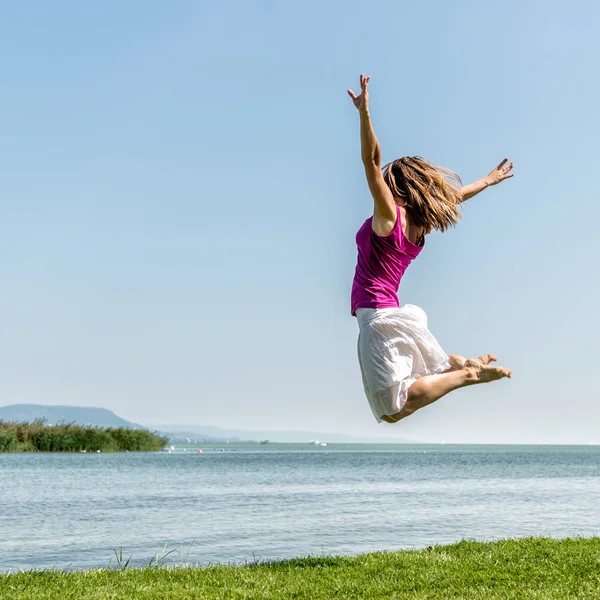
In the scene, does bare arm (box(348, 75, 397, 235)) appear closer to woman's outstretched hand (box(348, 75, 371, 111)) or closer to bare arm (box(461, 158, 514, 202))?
woman's outstretched hand (box(348, 75, 371, 111))

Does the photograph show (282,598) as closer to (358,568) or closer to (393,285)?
(358,568)

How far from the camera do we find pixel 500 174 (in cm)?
840

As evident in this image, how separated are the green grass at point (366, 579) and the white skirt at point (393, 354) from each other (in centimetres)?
414

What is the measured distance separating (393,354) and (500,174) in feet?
8.89

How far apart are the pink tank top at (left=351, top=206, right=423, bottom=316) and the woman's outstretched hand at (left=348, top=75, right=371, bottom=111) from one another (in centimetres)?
92

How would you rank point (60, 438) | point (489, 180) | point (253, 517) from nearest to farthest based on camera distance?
point (489, 180) → point (253, 517) → point (60, 438)

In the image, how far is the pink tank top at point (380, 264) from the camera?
685 centimetres

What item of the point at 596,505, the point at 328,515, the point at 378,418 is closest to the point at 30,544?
the point at 328,515

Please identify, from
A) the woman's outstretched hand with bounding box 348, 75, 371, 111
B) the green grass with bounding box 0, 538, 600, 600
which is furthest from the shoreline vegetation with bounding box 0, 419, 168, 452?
the woman's outstretched hand with bounding box 348, 75, 371, 111

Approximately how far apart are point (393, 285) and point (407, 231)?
0.48 m

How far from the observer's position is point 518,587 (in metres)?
10.5

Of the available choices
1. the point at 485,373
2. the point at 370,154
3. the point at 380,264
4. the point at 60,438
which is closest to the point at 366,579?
the point at 485,373

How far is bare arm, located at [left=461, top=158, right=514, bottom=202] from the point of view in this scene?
7812mm

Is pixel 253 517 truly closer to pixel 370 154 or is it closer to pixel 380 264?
pixel 380 264
